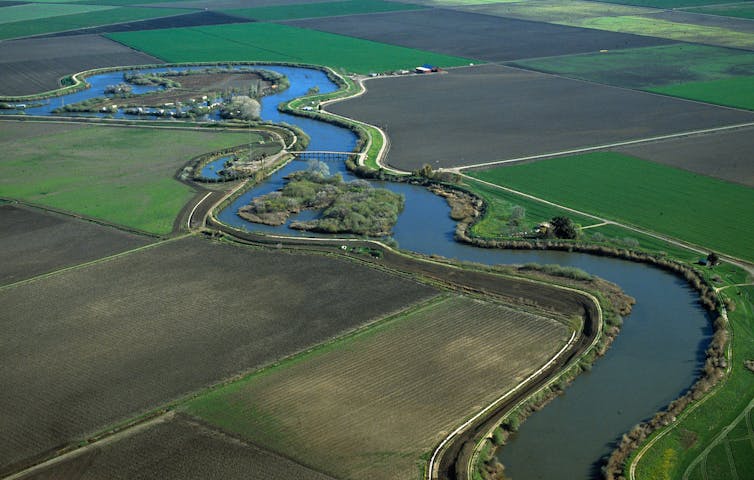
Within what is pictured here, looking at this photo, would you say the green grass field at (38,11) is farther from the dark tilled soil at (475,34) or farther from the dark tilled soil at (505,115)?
the dark tilled soil at (505,115)

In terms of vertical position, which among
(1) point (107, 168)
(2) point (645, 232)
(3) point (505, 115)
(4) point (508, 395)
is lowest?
(4) point (508, 395)

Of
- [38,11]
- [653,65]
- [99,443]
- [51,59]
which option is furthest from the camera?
[38,11]

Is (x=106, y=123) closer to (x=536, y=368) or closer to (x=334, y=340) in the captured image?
(x=334, y=340)

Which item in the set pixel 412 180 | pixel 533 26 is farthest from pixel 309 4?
pixel 412 180

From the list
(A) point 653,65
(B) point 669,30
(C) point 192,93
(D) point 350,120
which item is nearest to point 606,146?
(D) point 350,120

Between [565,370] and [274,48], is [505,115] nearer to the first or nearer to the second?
[274,48]

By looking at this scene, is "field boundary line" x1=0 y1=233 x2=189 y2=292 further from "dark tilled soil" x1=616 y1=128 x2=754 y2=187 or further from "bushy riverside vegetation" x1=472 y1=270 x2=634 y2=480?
"dark tilled soil" x1=616 y1=128 x2=754 y2=187

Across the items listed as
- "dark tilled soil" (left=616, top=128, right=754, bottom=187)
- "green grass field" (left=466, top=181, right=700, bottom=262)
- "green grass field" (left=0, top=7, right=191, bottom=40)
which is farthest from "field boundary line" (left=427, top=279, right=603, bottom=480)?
"green grass field" (left=0, top=7, right=191, bottom=40)
